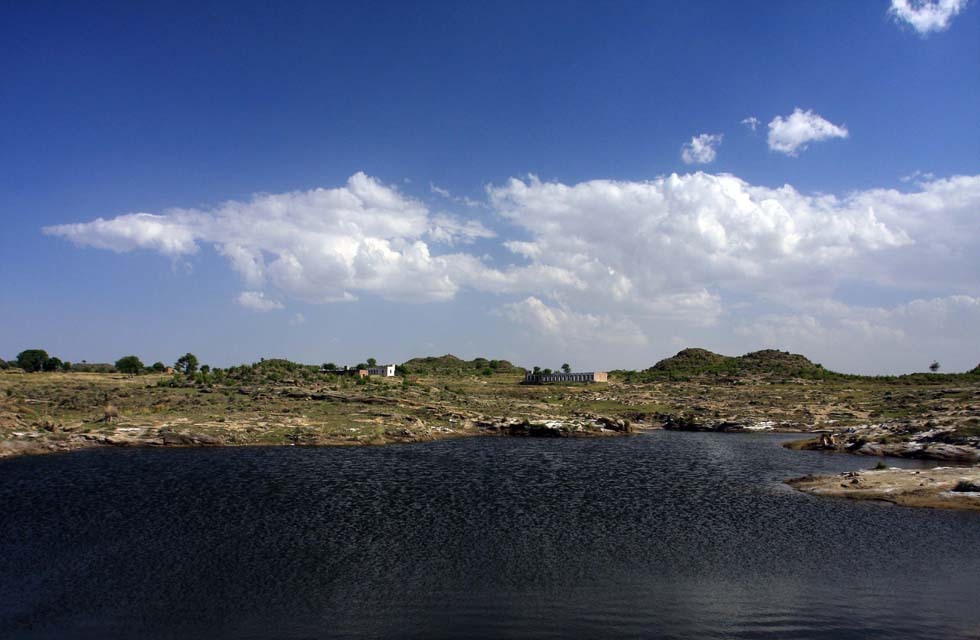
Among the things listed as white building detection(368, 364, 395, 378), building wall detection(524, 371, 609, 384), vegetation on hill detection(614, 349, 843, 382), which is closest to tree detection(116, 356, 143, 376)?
white building detection(368, 364, 395, 378)

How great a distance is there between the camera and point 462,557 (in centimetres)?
3388

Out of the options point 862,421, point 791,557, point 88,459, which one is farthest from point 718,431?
point 88,459

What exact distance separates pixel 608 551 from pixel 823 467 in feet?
142

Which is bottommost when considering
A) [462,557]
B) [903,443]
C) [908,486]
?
[462,557]

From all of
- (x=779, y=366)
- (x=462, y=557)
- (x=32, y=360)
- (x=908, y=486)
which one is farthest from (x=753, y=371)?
(x=32, y=360)

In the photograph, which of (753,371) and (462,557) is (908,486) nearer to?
Result: (462,557)

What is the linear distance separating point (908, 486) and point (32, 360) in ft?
622

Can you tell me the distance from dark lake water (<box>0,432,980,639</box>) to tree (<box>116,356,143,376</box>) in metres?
123

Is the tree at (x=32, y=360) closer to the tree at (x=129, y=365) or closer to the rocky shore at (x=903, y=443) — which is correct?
the tree at (x=129, y=365)

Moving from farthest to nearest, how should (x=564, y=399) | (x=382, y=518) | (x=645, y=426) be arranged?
(x=564, y=399) → (x=645, y=426) → (x=382, y=518)

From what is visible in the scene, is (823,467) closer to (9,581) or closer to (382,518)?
(382,518)

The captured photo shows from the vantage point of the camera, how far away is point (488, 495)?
168ft

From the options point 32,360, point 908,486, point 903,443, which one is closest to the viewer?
point 908,486

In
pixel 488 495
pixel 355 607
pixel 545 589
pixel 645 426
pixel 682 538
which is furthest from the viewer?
pixel 645 426
